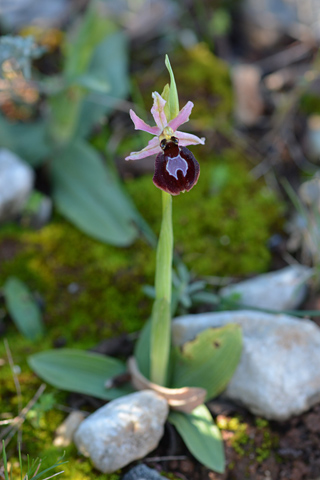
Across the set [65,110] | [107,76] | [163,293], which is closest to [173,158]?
[163,293]

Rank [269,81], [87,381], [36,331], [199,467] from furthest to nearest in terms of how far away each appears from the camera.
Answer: [269,81]
[36,331]
[87,381]
[199,467]

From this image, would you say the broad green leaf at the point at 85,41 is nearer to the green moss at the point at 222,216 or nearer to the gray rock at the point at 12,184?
the gray rock at the point at 12,184

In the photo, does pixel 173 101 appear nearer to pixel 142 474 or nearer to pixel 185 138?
pixel 185 138

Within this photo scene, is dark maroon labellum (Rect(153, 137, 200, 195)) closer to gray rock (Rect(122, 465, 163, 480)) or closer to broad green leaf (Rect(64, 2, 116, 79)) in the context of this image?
gray rock (Rect(122, 465, 163, 480))

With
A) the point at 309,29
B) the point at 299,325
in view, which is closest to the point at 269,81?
the point at 309,29

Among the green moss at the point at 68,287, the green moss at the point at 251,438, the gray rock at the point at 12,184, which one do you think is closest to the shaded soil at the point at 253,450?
the green moss at the point at 251,438

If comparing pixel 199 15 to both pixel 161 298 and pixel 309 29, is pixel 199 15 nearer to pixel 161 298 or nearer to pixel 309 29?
pixel 309 29
